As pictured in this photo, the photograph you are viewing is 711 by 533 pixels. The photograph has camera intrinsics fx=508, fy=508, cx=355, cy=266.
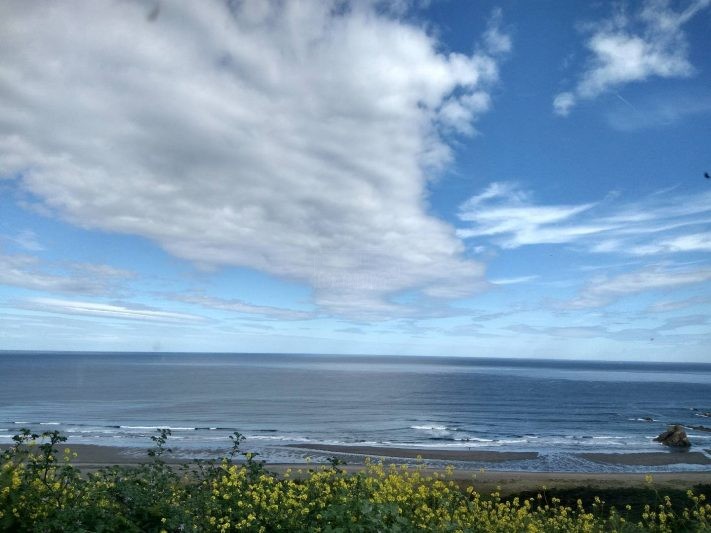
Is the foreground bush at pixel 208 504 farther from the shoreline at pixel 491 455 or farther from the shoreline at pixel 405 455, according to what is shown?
the shoreline at pixel 491 455

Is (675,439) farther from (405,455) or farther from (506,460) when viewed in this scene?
(405,455)

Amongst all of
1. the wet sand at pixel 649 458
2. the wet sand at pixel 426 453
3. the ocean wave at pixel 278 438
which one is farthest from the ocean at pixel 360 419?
the wet sand at pixel 426 453

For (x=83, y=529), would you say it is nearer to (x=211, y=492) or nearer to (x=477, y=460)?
(x=211, y=492)

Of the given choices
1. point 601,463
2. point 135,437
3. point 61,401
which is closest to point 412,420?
point 601,463

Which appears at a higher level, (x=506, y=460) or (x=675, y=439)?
(x=675, y=439)

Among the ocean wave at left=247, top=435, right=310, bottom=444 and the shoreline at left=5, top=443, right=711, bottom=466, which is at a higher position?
the shoreline at left=5, top=443, right=711, bottom=466

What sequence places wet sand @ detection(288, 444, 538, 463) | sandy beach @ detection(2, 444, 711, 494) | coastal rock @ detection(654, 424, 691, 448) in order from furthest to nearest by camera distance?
1. coastal rock @ detection(654, 424, 691, 448)
2. wet sand @ detection(288, 444, 538, 463)
3. sandy beach @ detection(2, 444, 711, 494)

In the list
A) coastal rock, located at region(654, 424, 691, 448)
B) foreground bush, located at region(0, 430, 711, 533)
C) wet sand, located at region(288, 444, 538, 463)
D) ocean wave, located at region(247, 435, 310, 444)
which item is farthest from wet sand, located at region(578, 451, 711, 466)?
foreground bush, located at region(0, 430, 711, 533)

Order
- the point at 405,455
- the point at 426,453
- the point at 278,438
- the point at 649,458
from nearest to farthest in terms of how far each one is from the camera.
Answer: the point at 405,455 < the point at 426,453 < the point at 649,458 < the point at 278,438

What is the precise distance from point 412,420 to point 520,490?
92.5ft

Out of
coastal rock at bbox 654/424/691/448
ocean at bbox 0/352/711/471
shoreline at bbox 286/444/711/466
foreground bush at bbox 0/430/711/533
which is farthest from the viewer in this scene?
coastal rock at bbox 654/424/691/448

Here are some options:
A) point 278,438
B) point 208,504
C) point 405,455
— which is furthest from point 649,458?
point 208,504

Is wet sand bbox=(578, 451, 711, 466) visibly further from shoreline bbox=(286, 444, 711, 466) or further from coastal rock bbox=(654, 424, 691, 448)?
coastal rock bbox=(654, 424, 691, 448)

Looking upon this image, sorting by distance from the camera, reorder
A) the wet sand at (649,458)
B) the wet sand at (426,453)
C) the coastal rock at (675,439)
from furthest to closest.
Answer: the coastal rock at (675,439)
the wet sand at (649,458)
the wet sand at (426,453)
